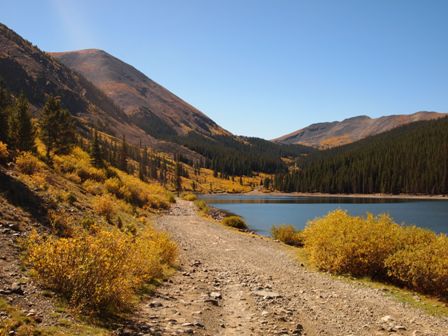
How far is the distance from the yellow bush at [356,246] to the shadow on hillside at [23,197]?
583 inches

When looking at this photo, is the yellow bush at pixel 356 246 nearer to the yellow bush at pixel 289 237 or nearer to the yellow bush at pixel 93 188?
the yellow bush at pixel 289 237

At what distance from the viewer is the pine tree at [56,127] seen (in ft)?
144

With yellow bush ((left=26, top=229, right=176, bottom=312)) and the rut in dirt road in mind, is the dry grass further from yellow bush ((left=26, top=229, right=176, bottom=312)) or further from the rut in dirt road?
yellow bush ((left=26, top=229, right=176, bottom=312))

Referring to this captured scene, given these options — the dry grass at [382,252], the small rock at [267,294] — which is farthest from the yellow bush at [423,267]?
the small rock at [267,294]

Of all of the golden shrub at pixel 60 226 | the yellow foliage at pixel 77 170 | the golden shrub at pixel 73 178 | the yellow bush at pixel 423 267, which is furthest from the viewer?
the yellow foliage at pixel 77 170

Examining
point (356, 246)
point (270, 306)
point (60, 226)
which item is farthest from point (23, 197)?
point (356, 246)

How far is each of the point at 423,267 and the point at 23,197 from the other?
19.1m

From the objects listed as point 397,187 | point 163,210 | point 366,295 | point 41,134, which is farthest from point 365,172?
point 366,295

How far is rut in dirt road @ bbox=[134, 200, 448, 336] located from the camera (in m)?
11.7

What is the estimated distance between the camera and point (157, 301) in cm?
1345

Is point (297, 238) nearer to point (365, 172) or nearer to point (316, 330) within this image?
point (316, 330)

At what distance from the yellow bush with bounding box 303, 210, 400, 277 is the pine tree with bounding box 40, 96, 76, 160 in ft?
111

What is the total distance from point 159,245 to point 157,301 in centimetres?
621

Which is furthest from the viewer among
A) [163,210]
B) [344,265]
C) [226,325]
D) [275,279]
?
[163,210]
